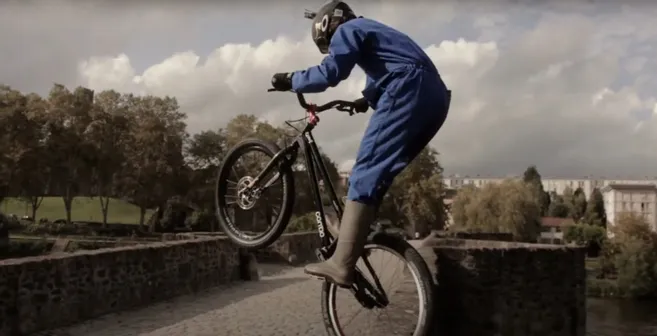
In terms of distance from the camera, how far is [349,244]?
454 centimetres

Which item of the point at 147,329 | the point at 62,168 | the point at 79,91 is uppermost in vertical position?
the point at 79,91

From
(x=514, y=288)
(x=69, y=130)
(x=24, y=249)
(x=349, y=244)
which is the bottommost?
(x=24, y=249)

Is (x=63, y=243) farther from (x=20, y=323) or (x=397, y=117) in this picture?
(x=397, y=117)

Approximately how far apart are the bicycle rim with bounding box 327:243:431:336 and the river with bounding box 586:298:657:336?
43931 mm

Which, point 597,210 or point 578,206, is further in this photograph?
point 578,206

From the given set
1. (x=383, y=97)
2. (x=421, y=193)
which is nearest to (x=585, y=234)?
(x=421, y=193)

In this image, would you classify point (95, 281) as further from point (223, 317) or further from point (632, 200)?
point (632, 200)

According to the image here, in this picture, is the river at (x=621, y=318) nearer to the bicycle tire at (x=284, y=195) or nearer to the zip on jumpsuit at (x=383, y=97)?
the bicycle tire at (x=284, y=195)

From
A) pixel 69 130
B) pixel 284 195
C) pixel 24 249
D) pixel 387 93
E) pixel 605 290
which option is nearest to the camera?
pixel 387 93

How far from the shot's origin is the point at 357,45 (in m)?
4.26

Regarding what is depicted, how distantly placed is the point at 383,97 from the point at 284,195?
1.15 metres

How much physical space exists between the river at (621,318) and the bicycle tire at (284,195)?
44055 mm

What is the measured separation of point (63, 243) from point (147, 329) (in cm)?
2570

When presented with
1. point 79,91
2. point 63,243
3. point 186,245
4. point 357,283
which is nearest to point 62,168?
point 79,91
